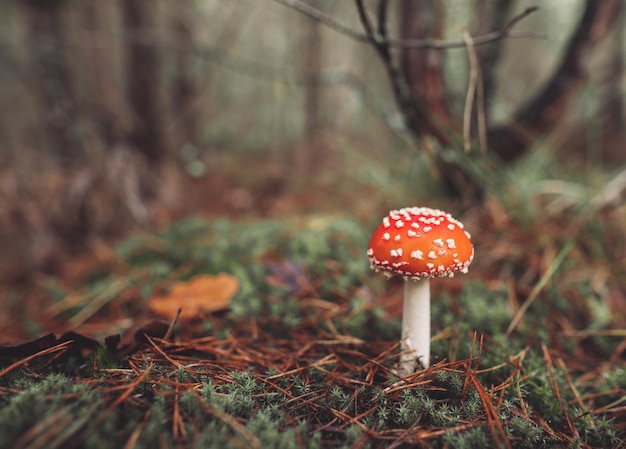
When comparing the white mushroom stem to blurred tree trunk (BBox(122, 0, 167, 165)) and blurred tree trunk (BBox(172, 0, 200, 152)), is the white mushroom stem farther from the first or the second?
blurred tree trunk (BBox(172, 0, 200, 152))

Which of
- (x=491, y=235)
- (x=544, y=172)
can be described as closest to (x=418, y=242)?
(x=491, y=235)

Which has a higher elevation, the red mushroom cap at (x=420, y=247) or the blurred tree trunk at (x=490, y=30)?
the blurred tree trunk at (x=490, y=30)

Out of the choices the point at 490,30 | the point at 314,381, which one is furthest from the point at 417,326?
the point at 490,30

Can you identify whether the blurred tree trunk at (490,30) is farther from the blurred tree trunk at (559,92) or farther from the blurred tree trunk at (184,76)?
the blurred tree trunk at (184,76)

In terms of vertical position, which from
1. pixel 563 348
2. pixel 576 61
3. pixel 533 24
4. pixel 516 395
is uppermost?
pixel 533 24

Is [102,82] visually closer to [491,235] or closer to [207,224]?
[207,224]

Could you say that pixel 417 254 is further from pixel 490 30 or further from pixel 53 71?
pixel 53 71

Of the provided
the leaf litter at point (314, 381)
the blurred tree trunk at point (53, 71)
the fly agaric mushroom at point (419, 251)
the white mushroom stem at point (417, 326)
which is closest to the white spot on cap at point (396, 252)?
the fly agaric mushroom at point (419, 251)
